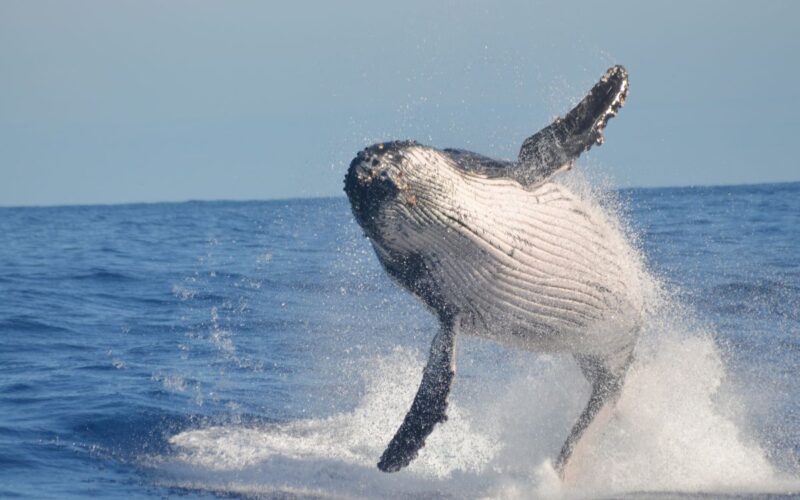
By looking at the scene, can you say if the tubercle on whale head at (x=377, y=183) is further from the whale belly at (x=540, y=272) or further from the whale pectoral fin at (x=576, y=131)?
the whale pectoral fin at (x=576, y=131)

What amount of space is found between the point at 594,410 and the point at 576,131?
3175mm

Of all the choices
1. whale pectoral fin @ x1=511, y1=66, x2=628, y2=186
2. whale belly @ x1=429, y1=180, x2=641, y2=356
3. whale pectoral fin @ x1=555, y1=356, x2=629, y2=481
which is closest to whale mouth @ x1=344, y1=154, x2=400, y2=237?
whale belly @ x1=429, y1=180, x2=641, y2=356

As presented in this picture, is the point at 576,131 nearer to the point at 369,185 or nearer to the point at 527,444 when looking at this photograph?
the point at 369,185

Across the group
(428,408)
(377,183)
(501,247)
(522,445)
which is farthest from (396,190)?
(522,445)

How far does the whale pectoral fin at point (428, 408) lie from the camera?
10211mm

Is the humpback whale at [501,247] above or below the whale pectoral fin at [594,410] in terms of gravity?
above

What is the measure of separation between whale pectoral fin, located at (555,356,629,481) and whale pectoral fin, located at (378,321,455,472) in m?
2.24

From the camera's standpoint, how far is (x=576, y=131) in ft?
35.7

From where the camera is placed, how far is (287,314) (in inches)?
870

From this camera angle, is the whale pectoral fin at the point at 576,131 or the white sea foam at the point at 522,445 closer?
the whale pectoral fin at the point at 576,131

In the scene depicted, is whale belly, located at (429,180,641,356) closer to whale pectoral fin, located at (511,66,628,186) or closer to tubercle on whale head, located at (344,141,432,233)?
whale pectoral fin, located at (511,66,628,186)

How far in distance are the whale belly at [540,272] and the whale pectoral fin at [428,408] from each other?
0.40m

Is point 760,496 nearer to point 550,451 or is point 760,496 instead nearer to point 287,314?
point 550,451

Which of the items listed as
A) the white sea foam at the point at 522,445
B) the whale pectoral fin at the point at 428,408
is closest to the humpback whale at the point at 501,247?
the whale pectoral fin at the point at 428,408
